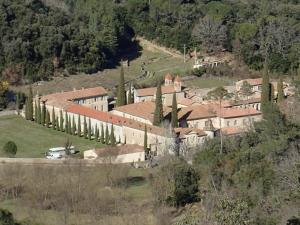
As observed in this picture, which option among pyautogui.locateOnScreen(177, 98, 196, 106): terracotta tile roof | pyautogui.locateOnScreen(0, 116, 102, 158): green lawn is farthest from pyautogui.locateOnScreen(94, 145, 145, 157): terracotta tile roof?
pyautogui.locateOnScreen(177, 98, 196, 106): terracotta tile roof

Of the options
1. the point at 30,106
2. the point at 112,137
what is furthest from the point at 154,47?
the point at 112,137

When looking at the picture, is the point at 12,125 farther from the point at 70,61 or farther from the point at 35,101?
the point at 70,61

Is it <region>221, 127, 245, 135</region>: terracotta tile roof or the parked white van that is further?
<region>221, 127, 245, 135</region>: terracotta tile roof

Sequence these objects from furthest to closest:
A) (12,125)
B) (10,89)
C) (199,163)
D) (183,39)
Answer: (183,39)
(10,89)
(12,125)
(199,163)

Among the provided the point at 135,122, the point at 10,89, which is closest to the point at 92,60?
the point at 10,89

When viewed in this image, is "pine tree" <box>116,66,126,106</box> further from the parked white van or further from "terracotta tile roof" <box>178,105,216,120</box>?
the parked white van
